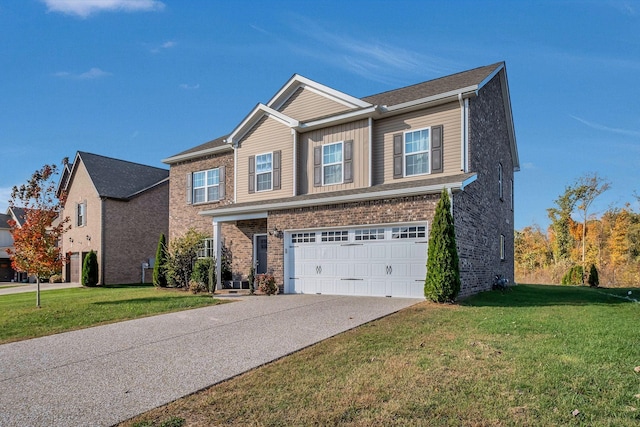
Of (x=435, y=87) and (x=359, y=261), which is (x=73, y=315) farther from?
(x=435, y=87)

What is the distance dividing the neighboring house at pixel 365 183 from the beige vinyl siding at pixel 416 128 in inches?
1.4

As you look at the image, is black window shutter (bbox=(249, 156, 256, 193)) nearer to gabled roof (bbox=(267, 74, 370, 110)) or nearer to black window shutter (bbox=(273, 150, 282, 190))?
black window shutter (bbox=(273, 150, 282, 190))

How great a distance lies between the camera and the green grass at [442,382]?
12.9 feet

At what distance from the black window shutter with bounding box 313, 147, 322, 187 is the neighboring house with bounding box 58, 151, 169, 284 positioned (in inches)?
602

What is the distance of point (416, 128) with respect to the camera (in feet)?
46.4

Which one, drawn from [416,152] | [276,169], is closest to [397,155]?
[416,152]

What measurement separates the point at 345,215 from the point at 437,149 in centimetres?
372

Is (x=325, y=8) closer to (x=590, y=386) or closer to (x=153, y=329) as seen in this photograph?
(x=153, y=329)

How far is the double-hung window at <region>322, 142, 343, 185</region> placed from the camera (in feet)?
50.7

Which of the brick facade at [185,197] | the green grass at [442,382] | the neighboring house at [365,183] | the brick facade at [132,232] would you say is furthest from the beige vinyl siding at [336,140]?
the brick facade at [132,232]

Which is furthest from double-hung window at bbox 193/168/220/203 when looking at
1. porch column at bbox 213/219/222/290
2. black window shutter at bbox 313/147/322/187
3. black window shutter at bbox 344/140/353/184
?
black window shutter at bbox 344/140/353/184

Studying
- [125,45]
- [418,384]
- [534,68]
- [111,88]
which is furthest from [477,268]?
[111,88]

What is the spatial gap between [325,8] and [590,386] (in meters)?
10.7

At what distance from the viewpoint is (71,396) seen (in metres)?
4.72
